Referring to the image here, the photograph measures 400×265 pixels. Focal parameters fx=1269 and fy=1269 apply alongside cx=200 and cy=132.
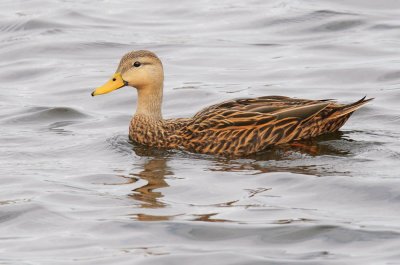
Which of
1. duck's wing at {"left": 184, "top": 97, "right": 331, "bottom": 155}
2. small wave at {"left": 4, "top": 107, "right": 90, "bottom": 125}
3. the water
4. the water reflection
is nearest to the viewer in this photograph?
the water

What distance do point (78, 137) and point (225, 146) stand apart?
221cm

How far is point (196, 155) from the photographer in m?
14.4

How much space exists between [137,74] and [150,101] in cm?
43

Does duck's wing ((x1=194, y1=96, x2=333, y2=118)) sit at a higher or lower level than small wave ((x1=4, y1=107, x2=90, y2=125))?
higher

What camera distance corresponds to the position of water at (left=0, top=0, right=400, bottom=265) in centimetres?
1122

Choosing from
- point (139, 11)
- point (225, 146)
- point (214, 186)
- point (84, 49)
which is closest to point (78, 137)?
point (225, 146)

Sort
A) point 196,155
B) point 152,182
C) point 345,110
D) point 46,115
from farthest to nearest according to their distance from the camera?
point 46,115 → point 345,110 → point 196,155 → point 152,182

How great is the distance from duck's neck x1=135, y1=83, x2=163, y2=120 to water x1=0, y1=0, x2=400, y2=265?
0.46 m

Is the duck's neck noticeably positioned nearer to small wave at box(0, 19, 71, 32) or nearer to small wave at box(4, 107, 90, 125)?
small wave at box(4, 107, 90, 125)

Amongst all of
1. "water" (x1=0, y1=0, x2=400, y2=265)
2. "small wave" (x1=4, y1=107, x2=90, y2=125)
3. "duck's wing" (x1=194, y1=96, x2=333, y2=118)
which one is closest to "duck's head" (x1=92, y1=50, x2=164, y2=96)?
"water" (x1=0, y1=0, x2=400, y2=265)

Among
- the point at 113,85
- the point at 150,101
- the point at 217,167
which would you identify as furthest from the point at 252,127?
the point at 113,85

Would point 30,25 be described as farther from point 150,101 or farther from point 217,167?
point 217,167

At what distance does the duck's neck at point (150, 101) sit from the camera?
15289mm

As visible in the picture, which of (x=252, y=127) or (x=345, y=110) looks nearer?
(x=252, y=127)
